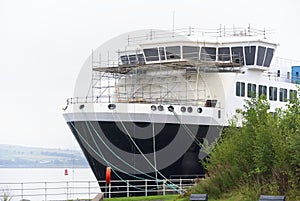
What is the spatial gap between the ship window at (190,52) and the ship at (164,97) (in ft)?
0.19

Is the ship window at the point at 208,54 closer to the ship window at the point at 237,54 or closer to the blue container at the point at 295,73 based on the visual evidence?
the ship window at the point at 237,54

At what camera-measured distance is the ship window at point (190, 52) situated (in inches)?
1694

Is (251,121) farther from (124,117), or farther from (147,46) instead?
(147,46)

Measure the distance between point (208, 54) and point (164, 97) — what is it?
3.66 metres

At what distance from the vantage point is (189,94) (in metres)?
42.9

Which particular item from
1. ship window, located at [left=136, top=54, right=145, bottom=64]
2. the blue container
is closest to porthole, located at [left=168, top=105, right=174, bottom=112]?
ship window, located at [left=136, top=54, right=145, bottom=64]

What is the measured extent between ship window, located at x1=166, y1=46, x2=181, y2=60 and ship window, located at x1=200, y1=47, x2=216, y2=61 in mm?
1446

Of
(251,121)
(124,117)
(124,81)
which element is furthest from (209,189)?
(124,81)

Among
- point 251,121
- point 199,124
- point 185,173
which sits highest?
point 251,121

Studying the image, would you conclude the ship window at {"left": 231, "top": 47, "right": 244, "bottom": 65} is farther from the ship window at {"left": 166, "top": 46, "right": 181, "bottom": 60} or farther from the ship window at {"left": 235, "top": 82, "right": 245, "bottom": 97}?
the ship window at {"left": 166, "top": 46, "right": 181, "bottom": 60}

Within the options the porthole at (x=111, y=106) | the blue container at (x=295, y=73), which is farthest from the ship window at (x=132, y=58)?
the blue container at (x=295, y=73)

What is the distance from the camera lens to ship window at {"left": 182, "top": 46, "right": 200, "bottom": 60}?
4303 centimetres

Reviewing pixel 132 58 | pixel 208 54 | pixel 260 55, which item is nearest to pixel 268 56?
pixel 260 55

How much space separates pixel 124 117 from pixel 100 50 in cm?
825
